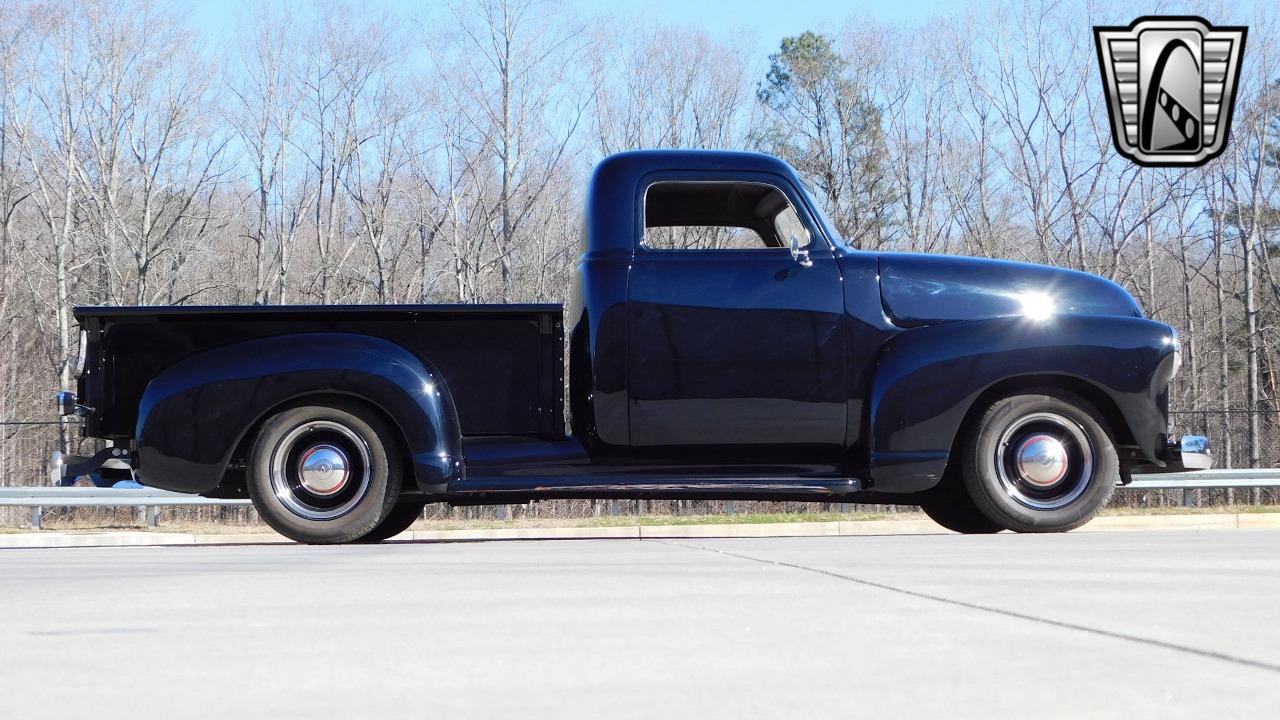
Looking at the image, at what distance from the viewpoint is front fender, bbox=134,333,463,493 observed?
655cm

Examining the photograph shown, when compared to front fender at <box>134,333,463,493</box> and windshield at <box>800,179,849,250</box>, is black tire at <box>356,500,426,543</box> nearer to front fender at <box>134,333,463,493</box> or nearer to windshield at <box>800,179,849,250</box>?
front fender at <box>134,333,463,493</box>

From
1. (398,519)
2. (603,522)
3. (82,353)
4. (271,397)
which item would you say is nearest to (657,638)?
(271,397)

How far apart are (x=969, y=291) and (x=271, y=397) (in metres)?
3.69

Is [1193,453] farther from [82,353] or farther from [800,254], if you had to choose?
[82,353]

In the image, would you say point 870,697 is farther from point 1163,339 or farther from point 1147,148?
point 1147,148

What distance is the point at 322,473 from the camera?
668 centimetres

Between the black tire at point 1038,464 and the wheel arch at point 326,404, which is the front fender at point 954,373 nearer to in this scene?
the black tire at point 1038,464

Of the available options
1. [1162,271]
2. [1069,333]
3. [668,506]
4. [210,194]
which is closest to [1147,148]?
[1162,271]

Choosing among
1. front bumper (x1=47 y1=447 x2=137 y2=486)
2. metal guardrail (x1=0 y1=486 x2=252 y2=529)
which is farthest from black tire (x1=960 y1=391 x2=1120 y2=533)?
metal guardrail (x1=0 y1=486 x2=252 y2=529)

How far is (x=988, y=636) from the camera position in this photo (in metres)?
2.89

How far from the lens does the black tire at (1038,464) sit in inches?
265

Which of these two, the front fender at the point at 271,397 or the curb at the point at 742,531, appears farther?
the curb at the point at 742,531

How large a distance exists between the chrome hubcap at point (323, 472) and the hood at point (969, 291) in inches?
117

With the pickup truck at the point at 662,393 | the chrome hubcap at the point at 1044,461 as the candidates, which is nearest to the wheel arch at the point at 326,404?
the pickup truck at the point at 662,393
